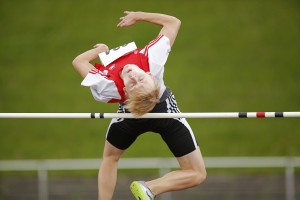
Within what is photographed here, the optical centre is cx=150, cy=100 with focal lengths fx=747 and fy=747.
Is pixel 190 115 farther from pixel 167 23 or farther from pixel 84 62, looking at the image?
pixel 84 62

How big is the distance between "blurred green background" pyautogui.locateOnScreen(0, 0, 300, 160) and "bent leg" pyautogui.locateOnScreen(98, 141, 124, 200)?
7.66m

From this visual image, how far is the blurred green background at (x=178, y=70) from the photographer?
14.2 m

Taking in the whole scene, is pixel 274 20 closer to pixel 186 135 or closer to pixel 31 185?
pixel 31 185

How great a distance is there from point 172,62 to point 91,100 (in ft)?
6.39

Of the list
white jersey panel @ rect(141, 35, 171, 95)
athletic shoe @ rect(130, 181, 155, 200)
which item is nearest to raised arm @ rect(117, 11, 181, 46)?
white jersey panel @ rect(141, 35, 171, 95)

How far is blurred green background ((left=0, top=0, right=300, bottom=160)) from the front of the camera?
46.7 ft

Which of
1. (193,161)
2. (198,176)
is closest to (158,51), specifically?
(193,161)

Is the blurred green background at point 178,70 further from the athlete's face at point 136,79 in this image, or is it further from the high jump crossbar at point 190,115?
the athlete's face at point 136,79

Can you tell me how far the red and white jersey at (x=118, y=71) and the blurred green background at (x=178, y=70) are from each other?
26.6ft

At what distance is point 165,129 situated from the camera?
566cm

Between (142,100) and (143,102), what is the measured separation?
0.03 metres

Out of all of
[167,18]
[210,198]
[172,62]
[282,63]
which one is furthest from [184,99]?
[167,18]

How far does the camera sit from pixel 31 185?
1238 cm

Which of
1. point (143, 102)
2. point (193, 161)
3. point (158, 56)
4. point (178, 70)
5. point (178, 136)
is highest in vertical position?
point (158, 56)
